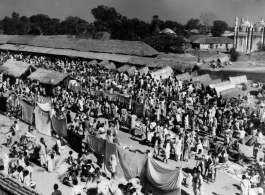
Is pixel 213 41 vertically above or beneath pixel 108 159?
above

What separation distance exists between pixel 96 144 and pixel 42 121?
465 cm

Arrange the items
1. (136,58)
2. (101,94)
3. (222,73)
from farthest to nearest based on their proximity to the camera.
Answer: (136,58)
(222,73)
(101,94)

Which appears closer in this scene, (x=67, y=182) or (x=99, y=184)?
(x=99, y=184)

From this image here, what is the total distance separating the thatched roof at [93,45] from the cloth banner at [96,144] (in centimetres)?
2381

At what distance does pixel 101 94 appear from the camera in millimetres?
20688

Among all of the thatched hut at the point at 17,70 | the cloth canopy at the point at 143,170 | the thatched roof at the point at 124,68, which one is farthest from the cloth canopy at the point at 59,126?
A: the thatched roof at the point at 124,68

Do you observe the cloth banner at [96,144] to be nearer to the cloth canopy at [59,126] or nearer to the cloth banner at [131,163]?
the cloth banner at [131,163]

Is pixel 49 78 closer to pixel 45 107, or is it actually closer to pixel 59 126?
pixel 45 107

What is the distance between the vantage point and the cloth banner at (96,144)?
1270 centimetres

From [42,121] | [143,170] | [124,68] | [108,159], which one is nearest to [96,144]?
[108,159]

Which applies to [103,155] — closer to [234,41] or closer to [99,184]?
[99,184]

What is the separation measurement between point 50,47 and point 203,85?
2756cm

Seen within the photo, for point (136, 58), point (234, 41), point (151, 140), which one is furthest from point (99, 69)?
point (234, 41)

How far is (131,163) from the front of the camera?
11.2m
